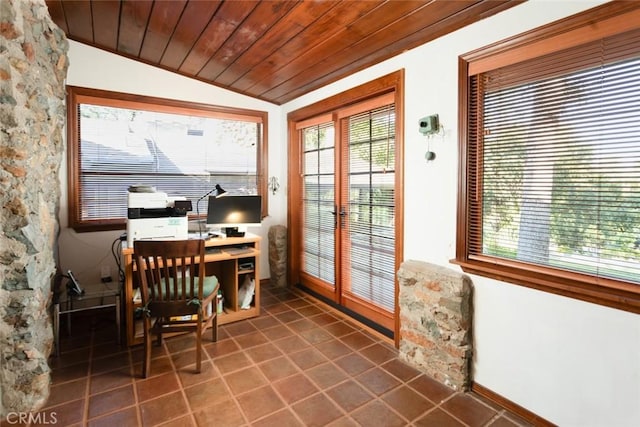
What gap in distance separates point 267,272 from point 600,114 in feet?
12.2

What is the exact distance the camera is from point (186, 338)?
294 cm

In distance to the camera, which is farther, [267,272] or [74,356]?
[267,272]

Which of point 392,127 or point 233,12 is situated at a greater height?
point 233,12

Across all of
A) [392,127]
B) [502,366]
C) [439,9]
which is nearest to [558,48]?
[439,9]

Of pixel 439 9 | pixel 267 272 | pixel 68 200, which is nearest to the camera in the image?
pixel 439 9

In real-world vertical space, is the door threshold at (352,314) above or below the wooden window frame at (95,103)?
below

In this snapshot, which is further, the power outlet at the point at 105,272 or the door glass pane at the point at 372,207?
the power outlet at the point at 105,272

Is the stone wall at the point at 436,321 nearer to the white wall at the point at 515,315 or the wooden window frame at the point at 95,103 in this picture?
the white wall at the point at 515,315

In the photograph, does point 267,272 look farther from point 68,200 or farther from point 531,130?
point 531,130

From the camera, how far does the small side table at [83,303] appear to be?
265 cm

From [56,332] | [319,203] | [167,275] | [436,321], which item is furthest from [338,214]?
[56,332]

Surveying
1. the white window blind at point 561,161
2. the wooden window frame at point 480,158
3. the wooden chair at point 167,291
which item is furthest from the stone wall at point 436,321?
the wooden chair at point 167,291

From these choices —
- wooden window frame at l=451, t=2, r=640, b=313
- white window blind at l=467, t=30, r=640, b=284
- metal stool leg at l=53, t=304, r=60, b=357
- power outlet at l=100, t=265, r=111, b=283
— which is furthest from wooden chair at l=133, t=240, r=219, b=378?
white window blind at l=467, t=30, r=640, b=284

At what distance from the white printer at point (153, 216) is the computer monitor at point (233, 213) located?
0.42m
